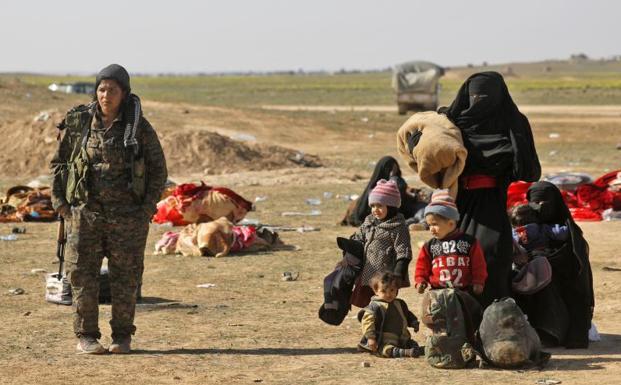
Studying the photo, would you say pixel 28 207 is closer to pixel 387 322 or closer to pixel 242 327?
pixel 242 327

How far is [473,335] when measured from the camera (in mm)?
7785

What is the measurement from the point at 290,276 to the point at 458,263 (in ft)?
15.0

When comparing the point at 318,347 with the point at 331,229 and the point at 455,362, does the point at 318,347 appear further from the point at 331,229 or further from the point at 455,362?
the point at 331,229

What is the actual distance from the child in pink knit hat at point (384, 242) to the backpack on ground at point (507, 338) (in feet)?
2.53

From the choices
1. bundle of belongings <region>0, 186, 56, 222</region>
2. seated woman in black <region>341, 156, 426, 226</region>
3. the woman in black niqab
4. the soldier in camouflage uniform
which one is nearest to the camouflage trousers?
the soldier in camouflage uniform

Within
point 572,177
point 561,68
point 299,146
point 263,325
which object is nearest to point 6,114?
point 299,146

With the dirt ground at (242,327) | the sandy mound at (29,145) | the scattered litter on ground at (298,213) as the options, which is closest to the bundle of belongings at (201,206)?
the dirt ground at (242,327)

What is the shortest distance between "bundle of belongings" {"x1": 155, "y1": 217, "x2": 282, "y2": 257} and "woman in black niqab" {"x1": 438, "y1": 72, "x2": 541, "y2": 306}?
5927 millimetres

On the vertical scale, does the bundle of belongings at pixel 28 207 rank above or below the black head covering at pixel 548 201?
below

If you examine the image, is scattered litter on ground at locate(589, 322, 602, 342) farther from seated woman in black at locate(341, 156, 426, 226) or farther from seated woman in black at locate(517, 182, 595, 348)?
seated woman in black at locate(341, 156, 426, 226)

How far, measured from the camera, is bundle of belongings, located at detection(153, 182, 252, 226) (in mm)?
15383

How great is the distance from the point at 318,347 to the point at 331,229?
7564 mm

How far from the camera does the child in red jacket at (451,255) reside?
25.4ft

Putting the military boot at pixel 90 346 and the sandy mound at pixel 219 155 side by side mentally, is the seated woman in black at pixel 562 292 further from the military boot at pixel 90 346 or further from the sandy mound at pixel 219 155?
the sandy mound at pixel 219 155
